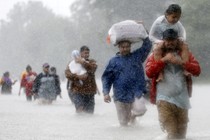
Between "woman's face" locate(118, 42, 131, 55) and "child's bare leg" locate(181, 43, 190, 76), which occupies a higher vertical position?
"woman's face" locate(118, 42, 131, 55)

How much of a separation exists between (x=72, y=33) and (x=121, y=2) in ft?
125

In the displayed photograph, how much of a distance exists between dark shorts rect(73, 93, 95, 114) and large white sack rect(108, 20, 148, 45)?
167 inches

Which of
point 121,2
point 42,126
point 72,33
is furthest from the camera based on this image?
point 72,33

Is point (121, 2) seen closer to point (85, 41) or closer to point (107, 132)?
point (85, 41)

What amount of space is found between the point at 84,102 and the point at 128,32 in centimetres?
454

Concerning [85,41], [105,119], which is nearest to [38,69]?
[85,41]

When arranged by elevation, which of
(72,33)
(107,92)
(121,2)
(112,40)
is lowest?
(107,92)

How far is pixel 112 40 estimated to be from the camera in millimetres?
10953

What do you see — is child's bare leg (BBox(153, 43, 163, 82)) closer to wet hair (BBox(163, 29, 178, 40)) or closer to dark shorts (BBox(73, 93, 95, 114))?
wet hair (BBox(163, 29, 178, 40))

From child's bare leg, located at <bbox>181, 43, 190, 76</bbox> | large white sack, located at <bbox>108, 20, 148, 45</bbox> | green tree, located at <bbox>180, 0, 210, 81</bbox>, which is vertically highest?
green tree, located at <bbox>180, 0, 210, 81</bbox>

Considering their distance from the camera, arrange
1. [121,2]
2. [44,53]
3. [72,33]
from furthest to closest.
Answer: [44,53] → [72,33] → [121,2]

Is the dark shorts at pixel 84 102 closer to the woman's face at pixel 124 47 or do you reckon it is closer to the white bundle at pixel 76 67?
the white bundle at pixel 76 67

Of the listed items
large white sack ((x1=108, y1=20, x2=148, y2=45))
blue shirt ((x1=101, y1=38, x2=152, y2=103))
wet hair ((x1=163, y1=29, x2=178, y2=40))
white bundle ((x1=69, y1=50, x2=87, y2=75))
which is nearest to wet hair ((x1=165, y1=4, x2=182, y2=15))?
wet hair ((x1=163, y1=29, x2=178, y2=40))

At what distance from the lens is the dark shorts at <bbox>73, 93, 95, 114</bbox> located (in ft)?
49.2
